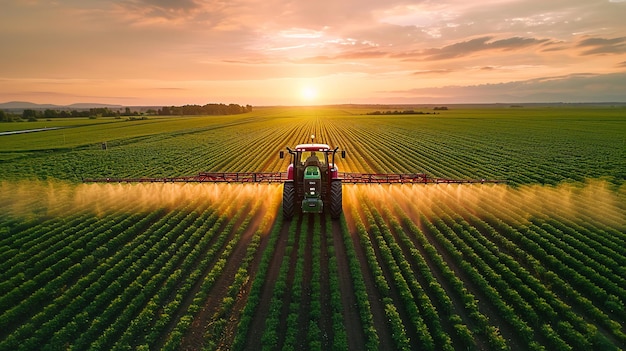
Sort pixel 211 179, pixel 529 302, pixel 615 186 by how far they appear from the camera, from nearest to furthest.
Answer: pixel 529 302, pixel 211 179, pixel 615 186

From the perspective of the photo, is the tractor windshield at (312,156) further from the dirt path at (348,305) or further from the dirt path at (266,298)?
the dirt path at (348,305)

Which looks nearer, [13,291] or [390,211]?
[13,291]

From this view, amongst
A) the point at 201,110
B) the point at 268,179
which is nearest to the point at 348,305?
the point at 268,179

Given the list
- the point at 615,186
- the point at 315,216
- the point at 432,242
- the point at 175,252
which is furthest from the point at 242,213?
the point at 615,186

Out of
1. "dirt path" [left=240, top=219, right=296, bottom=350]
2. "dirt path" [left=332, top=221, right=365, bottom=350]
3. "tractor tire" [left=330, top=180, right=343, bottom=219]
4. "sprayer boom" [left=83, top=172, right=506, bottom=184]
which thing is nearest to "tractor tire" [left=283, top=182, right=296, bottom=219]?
"dirt path" [left=240, top=219, right=296, bottom=350]

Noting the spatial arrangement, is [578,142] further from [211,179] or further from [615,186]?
[211,179]

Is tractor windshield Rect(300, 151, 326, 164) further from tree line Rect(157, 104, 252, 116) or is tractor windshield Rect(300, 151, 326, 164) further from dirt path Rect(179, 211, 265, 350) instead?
tree line Rect(157, 104, 252, 116)

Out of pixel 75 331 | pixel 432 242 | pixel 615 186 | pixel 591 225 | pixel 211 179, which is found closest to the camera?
pixel 75 331
